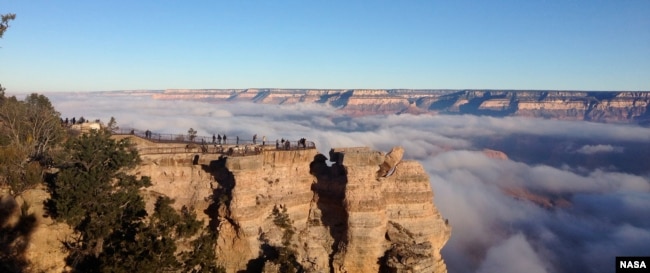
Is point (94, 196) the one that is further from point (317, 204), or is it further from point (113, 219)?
point (317, 204)

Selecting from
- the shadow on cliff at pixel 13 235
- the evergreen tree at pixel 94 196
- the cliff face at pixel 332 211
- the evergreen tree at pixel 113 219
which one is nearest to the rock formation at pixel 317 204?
the cliff face at pixel 332 211

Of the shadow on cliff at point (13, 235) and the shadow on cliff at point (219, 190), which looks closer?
the shadow on cliff at point (13, 235)

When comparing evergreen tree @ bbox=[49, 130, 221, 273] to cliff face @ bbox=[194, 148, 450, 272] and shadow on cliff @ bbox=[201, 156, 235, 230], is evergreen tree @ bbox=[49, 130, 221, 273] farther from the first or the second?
cliff face @ bbox=[194, 148, 450, 272]

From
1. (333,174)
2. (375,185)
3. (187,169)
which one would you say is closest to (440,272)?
(375,185)

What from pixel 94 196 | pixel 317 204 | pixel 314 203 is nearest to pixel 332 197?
pixel 317 204

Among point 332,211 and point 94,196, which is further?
point 332,211

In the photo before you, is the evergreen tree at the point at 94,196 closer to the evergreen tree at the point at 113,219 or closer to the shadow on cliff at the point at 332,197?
the evergreen tree at the point at 113,219

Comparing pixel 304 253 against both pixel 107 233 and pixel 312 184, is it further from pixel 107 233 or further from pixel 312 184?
pixel 107 233
